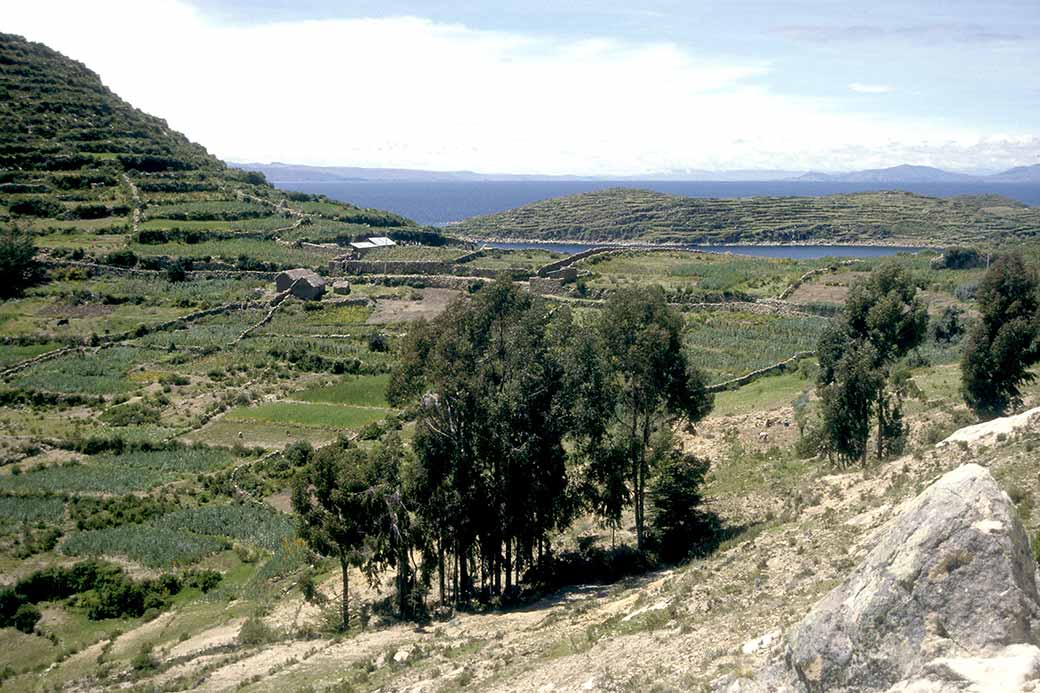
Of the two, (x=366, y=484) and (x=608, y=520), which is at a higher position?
(x=366, y=484)

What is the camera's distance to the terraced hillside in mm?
148875

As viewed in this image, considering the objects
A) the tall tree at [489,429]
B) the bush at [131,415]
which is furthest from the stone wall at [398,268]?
the tall tree at [489,429]

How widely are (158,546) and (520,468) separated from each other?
16244 millimetres

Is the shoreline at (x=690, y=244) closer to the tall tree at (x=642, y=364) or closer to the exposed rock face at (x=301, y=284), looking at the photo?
the exposed rock face at (x=301, y=284)

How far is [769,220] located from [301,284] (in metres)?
116

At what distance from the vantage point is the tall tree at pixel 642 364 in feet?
77.8

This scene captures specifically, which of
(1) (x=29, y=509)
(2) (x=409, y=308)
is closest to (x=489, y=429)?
(1) (x=29, y=509)

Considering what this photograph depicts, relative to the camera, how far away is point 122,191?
9956 cm

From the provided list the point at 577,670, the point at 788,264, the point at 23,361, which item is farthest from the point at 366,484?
the point at 788,264

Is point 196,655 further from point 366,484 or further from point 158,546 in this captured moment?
point 158,546

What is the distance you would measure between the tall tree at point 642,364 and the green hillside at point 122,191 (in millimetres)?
66232

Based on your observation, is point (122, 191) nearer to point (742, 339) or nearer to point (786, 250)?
point (742, 339)

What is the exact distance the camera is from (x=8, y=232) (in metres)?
81.6

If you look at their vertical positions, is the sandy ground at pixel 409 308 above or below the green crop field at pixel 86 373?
above
